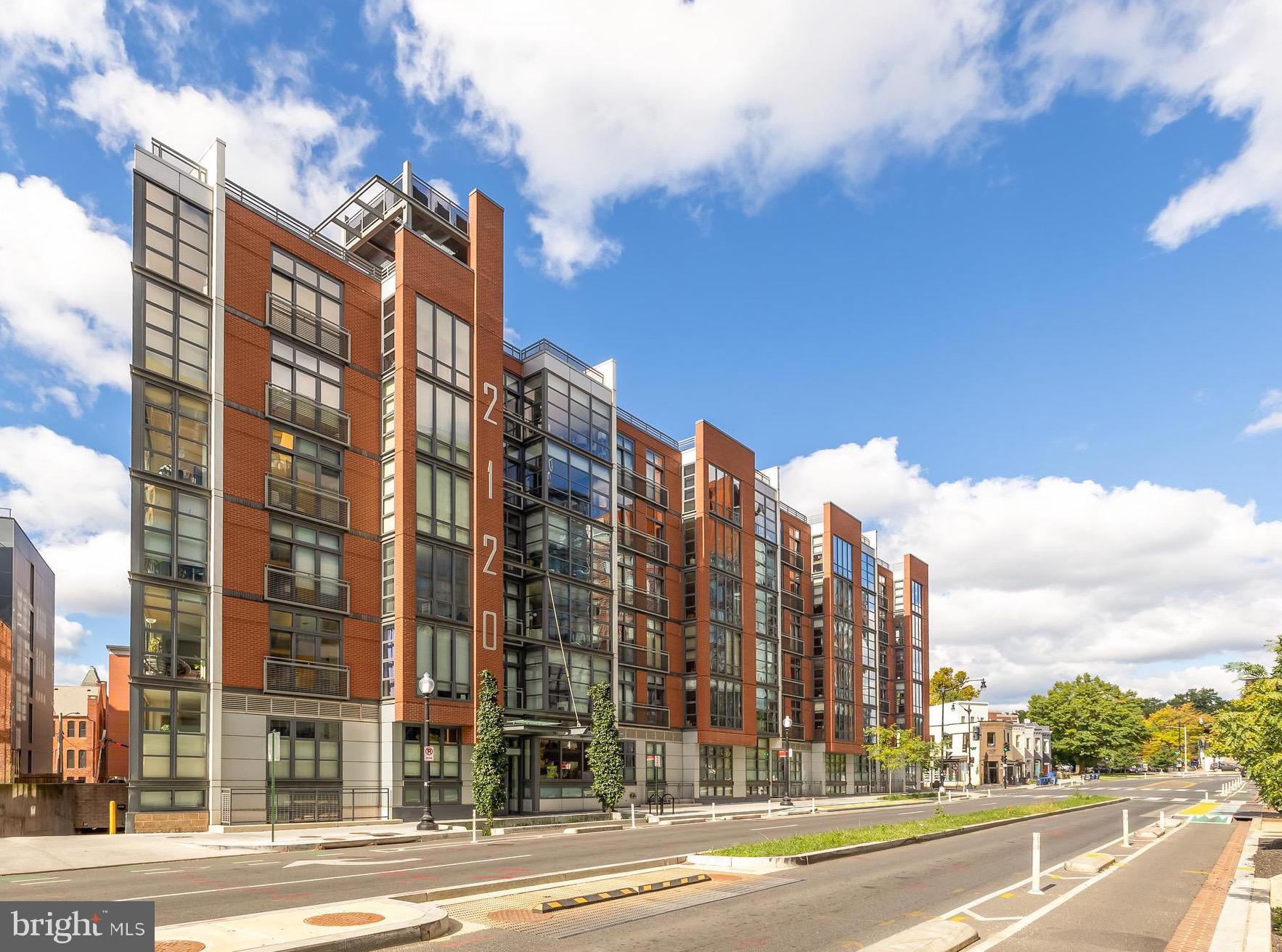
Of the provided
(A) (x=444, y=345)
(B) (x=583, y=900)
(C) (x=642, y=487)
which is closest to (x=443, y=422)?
(A) (x=444, y=345)

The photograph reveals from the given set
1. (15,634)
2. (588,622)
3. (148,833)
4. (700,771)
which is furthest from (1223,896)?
(15,634)

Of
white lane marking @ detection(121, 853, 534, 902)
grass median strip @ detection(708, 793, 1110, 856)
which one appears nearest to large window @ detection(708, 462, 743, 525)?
grass median strip @ detection(708, 793, 1110, 856)

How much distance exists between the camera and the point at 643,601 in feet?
182

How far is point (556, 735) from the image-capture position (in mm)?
43906

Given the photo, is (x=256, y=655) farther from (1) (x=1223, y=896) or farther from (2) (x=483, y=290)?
(1) (x=1223, y=896)

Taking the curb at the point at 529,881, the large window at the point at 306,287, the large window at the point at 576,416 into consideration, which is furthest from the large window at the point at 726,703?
the curb at the point at 529,881

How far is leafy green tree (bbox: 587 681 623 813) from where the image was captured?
134 ft

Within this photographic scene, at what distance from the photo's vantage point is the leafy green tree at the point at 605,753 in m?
40.8

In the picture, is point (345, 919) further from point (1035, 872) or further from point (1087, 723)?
point (1087, 723)

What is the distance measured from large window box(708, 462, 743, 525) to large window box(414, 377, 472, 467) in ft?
74.0

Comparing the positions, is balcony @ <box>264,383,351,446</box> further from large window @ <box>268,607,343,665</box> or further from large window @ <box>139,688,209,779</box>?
large window @ <box>139,688,209,779</box>

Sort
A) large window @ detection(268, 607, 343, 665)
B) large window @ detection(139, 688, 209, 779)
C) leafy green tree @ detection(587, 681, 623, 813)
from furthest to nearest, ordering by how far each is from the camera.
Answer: leafy green tree @ detection(587, 681, 623, 813)
large window @ detection(268, 607, 343, 665)
large window @ detection(139, 688, 209, 779)

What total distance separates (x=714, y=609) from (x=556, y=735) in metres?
18.8

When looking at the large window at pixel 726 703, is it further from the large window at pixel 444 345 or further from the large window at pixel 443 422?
the large window at pixel 444 345
